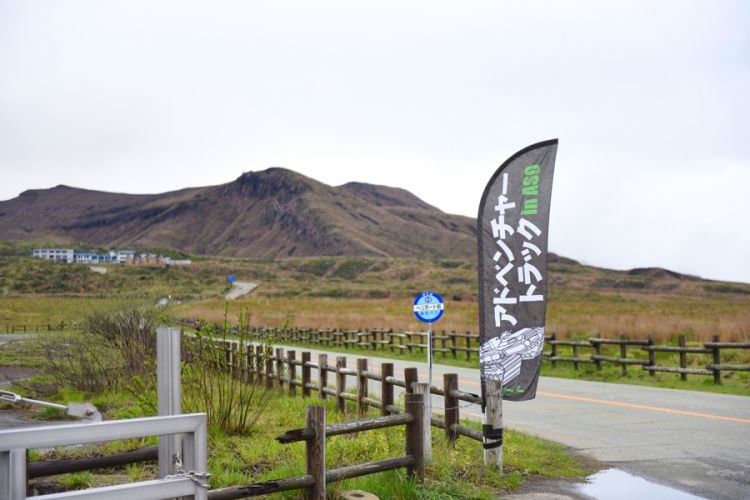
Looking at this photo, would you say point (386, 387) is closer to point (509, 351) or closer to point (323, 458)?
point (509, 351)

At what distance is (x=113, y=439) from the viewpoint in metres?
3.36

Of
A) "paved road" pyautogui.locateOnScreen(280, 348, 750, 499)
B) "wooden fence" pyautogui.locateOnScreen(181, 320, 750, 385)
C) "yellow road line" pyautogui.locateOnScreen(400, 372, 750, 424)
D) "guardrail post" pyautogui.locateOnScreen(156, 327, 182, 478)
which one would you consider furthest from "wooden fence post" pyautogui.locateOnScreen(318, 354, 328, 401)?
"guardrail post" pyautogui.locateOnScreen(156, 327, 182, 478)

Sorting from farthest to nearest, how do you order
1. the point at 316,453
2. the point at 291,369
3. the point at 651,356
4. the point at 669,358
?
the point at 669,358 → the point at 651,356 → the point at 291,369 → the point at 316,453

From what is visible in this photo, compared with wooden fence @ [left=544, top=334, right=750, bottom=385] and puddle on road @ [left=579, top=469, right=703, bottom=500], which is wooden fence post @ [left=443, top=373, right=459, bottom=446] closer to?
puddle on road @ [left=579, top=469, right=703, bottom=500]

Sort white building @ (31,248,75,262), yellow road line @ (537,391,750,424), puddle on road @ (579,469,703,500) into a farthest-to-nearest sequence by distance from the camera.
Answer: white building @ (31,248,75,262) < yellow road line @ (537,391,750,424) < puddle on road @ (579,469,703,500)

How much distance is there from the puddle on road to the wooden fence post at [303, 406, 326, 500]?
2841mm

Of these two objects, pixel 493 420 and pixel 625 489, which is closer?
pixel 625 489

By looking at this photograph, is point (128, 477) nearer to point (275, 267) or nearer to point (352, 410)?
point (352, 410)

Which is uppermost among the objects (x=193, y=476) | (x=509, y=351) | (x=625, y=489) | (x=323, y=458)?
(x=509, y=351)

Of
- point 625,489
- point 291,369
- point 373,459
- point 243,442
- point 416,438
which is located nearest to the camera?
point 416,438

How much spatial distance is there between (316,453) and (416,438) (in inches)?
54.7

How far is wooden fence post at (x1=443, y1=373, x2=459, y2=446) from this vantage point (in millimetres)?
8352

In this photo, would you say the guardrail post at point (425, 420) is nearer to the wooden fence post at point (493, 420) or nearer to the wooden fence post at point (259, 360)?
the wooden fence post at point (493, 420)

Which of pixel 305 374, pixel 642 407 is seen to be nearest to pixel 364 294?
pixel 305 374
